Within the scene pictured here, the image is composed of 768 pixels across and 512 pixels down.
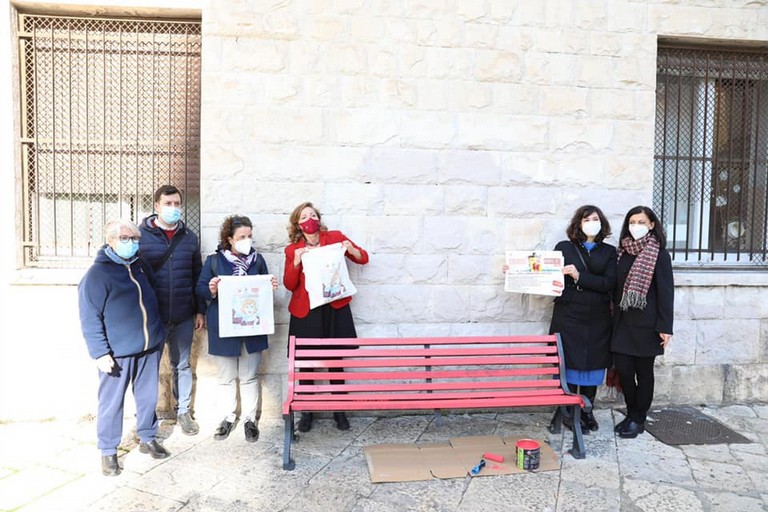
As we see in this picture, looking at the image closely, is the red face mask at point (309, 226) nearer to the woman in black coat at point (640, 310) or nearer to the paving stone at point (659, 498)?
the woman in black coat at point (640, 310)

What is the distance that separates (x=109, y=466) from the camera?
379 centimetres

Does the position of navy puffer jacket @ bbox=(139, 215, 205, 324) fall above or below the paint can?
above

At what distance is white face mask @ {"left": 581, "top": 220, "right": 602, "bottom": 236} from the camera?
461cm

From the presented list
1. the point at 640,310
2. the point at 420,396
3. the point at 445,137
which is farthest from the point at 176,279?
the point at 640,310

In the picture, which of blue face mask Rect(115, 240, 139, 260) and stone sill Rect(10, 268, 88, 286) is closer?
blue face mask Rect(115, 240, 139, 260)

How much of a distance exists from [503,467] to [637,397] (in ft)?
4.81

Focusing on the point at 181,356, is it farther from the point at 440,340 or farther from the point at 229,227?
the point at 440,340

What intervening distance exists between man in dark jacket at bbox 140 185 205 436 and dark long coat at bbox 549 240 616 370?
A: 119 inches

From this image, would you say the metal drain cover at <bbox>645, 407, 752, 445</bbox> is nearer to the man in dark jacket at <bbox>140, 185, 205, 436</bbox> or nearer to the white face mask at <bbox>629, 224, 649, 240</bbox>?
the white face mask at <bbox>629, 224, 649, 240</bbox>

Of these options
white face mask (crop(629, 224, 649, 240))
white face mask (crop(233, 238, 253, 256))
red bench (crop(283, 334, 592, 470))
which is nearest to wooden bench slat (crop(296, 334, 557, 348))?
red bench (crop(283, 334, 592, 470))

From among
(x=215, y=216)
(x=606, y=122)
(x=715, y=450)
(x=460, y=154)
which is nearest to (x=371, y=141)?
(x=460, y=154)

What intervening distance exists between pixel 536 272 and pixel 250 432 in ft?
8.60

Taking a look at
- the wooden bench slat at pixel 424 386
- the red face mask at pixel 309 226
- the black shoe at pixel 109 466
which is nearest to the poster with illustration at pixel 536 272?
the wooden bench slat at pixel 424 386

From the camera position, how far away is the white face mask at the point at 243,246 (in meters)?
4.32
